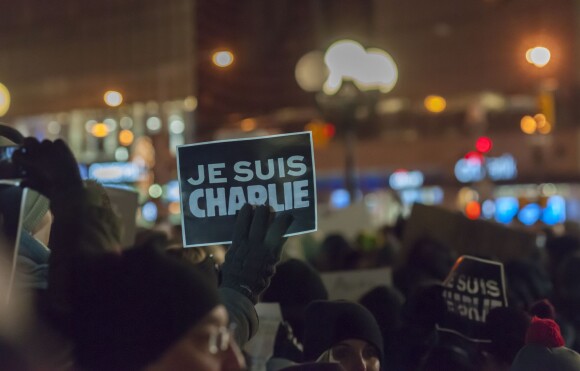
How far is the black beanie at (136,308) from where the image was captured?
2186 mm

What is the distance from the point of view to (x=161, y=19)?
32281 millimetres

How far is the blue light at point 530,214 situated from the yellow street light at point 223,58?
1006cm

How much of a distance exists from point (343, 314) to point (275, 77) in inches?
524

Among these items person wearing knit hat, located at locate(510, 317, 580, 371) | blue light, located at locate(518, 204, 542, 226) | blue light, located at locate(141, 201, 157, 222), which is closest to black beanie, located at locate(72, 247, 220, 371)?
person wearing knit hat, located at locate(510, 317, 580, 371)

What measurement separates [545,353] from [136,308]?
6.05ft

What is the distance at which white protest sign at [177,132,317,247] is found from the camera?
304cm

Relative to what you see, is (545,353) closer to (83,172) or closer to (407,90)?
(83,172)

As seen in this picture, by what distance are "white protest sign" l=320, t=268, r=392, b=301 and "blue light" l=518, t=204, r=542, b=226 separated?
16.8 meters

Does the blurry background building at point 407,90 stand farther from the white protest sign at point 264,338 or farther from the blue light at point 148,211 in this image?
the white protest sign at point 264,338

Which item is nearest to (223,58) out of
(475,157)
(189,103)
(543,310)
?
(475,157)

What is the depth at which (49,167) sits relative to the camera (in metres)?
2.57

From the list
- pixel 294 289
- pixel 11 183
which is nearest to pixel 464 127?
pixel 294 289

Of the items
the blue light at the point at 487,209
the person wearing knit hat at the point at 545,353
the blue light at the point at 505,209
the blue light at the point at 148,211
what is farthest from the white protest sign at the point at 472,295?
the blue light at the point at 505,209

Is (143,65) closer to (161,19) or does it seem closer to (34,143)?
(161,19)
